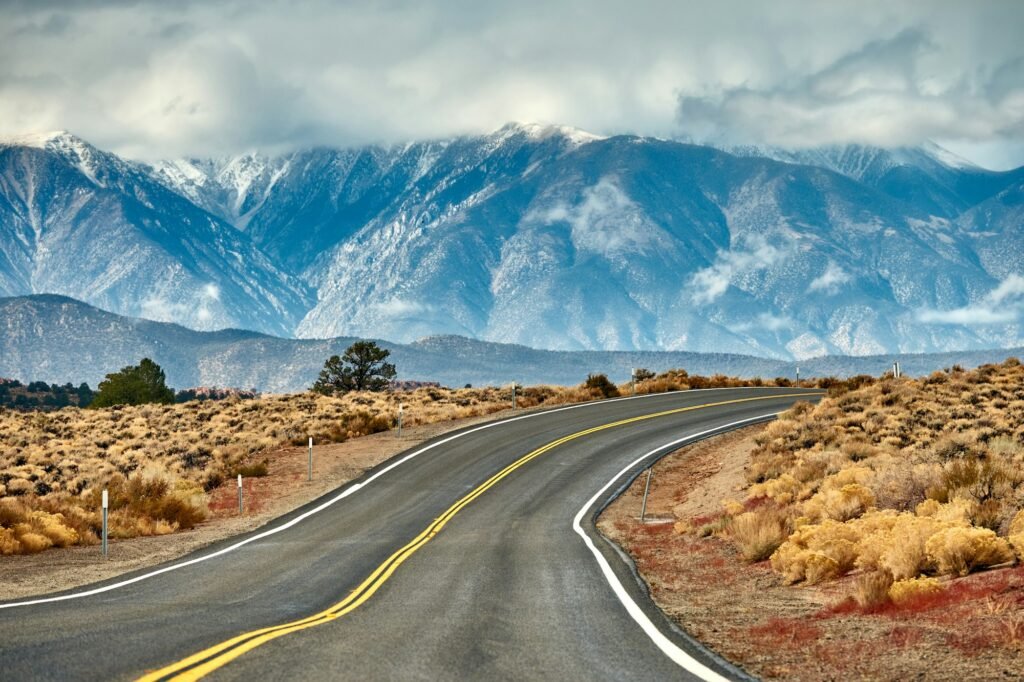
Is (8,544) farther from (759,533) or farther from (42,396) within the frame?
(42,396)

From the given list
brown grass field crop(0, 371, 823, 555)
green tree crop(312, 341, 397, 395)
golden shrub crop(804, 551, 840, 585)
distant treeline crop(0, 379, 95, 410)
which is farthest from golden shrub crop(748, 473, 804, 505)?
distant treeline crop(0, 379, 95, 410)

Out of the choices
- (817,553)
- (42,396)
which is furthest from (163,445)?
(42,396)

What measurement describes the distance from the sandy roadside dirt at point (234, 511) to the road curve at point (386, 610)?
1032 mm

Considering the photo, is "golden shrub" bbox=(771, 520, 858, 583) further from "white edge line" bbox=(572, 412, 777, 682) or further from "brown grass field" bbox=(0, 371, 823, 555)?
"brown grass field" bbox=(0, 371, 823, 555)

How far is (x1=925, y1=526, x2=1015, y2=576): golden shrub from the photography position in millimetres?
13312

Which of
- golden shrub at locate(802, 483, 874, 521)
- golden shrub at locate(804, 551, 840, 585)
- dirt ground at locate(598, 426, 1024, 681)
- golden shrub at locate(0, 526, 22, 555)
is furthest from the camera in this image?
golden shrub at locate(0, 526, 22, 555)

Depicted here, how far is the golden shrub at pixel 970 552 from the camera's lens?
13.3 meters

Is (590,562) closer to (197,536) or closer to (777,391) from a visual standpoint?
(197,536)

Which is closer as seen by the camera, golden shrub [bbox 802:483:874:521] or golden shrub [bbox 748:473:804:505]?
golden shrub [bbox 802:483:874:521]

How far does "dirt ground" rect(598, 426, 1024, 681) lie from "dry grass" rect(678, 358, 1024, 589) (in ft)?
1.30

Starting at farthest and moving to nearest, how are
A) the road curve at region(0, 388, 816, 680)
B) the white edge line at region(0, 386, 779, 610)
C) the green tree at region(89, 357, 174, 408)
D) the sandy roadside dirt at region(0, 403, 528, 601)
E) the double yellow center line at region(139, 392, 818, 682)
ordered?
the green tree at region(89, 357, 174, 408), the sandy roadside dirt at region(0, 403, 528, 601), the white edge line at region(0, 386, 779, 610), the road curve at region(0, 388, 816, 680), the double yellow center line at region(139, 392, 818, 682)

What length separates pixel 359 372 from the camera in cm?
8112

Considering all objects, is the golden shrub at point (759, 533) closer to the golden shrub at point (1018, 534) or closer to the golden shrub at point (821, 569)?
the golden shrub at point (821, 569)

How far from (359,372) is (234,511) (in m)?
53.2
